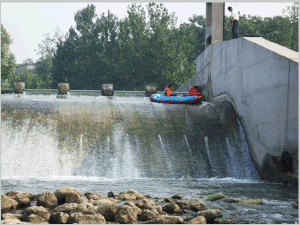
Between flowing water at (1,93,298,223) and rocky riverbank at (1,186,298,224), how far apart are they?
1234 mm

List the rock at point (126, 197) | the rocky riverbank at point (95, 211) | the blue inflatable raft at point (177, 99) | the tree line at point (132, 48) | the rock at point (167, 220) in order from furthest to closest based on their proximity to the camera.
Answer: the tree line at point (132, 48) < the blue inflatable raft at point (177, 99) < the rock at point (126, 197) < the rocky riverbank at point (95, 211) < the rock at point (167, 220)

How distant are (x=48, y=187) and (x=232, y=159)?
6.03 metres

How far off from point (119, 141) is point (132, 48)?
32803 mm

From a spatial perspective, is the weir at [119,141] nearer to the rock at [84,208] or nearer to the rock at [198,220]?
the rock at [84,208]

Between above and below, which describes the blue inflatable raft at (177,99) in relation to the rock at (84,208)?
above

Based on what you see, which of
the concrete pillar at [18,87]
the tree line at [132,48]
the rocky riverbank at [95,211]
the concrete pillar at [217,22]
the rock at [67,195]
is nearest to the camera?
the rocky riverbank at [95,211]

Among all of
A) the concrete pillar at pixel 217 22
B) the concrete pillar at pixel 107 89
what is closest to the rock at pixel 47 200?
the concrete pillar at pixel 107 89

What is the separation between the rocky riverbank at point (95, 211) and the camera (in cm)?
637

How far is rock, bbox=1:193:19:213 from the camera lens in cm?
725

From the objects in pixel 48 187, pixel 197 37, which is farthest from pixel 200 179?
pixel 197 37

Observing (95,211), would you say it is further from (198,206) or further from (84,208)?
(198,206)

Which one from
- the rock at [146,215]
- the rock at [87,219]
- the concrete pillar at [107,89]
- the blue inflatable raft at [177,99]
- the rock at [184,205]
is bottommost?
the rock at [184,205]

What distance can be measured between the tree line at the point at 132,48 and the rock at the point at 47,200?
31.8 meters

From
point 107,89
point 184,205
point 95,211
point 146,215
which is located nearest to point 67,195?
point 95,211
